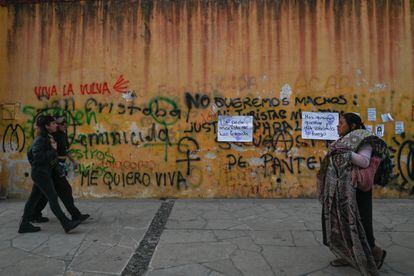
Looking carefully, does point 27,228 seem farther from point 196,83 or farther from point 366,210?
point 366,210

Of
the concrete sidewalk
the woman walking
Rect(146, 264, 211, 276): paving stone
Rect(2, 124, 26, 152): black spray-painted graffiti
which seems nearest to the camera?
the woman walking

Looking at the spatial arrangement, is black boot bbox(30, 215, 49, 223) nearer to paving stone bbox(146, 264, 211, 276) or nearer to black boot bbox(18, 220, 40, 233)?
black boot bbox(18, 220, 40, 233)

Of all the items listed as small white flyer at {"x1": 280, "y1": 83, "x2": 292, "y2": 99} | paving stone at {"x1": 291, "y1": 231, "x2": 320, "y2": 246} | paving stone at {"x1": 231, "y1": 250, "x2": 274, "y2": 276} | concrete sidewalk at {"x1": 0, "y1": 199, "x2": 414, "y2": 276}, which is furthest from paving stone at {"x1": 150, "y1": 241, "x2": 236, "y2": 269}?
small white flyer at {"x1": 280, "y1": 83, "x2": 292, "y2": 99}

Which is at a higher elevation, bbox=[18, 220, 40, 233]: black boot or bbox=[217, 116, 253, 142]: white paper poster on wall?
bbox=[217, 116, 253, 142]: white paper poster on wall

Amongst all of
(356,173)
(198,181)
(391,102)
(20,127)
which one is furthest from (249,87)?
(20,127)

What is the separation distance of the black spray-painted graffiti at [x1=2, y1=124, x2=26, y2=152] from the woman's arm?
6549 mm

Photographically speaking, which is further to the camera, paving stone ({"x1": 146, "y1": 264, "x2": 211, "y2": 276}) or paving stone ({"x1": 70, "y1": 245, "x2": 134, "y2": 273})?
paving stone ({"x1": 70, "y1": 245, "x2": 134, "y2": 273})

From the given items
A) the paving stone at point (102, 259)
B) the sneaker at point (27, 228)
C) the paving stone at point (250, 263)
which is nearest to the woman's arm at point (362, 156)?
the paving stone at point (250, 263)

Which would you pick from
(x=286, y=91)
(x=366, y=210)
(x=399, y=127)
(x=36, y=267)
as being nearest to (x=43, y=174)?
(x=36, y=267)

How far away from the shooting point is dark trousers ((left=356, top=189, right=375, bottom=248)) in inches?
170

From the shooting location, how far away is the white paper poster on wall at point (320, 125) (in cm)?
778

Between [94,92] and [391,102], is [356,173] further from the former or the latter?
[94,92]

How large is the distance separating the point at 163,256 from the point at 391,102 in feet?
17.6

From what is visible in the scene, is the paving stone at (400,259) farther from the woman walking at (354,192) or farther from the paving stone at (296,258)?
the paving stone at (296,258)
